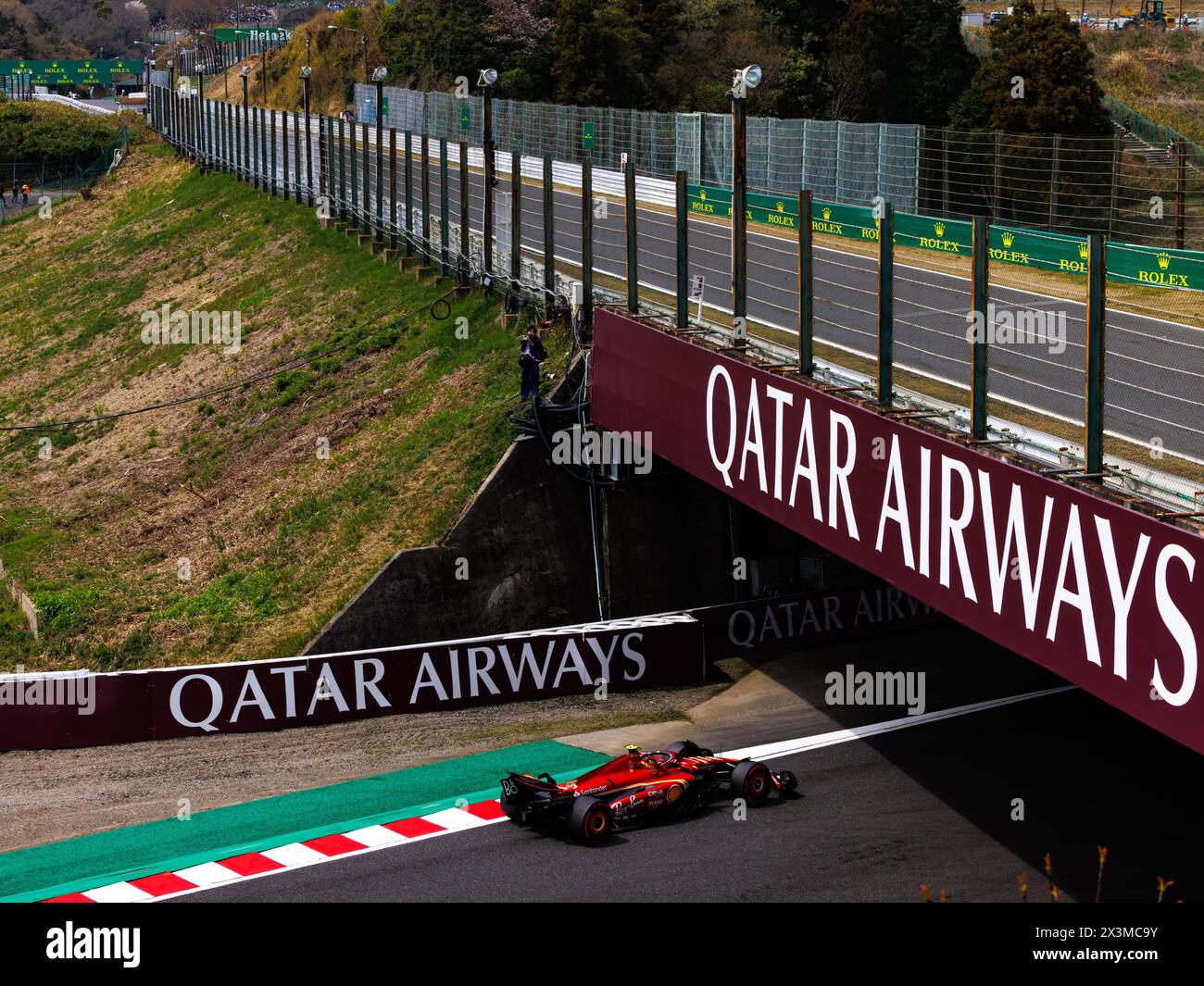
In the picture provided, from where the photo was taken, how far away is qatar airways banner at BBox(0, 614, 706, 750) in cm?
2272

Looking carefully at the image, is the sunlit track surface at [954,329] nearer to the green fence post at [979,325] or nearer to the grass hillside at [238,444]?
the green fence post at [979,325]

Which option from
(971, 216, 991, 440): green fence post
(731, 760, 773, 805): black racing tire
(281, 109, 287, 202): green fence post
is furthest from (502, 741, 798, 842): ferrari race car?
(281, 109, 287, 202): green fence post

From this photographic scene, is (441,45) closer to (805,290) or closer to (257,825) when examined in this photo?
(805,290)

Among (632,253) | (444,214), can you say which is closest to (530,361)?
(632,253)

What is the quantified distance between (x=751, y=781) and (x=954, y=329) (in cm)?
634

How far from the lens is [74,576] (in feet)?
110

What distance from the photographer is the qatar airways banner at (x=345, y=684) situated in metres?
22.7

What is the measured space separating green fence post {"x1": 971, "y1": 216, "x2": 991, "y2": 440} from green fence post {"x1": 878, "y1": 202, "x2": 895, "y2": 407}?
5.43ft

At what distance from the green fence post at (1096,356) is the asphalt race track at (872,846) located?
4.76 metres

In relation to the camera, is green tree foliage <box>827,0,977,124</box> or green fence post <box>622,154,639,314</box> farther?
green tree foliage <box>827,0,977,124</box>

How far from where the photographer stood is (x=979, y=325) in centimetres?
1731

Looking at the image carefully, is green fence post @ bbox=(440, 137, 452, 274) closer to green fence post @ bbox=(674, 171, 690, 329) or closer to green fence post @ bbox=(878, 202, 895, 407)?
green fence post @ bbox=(674, 171, 690, 329)
